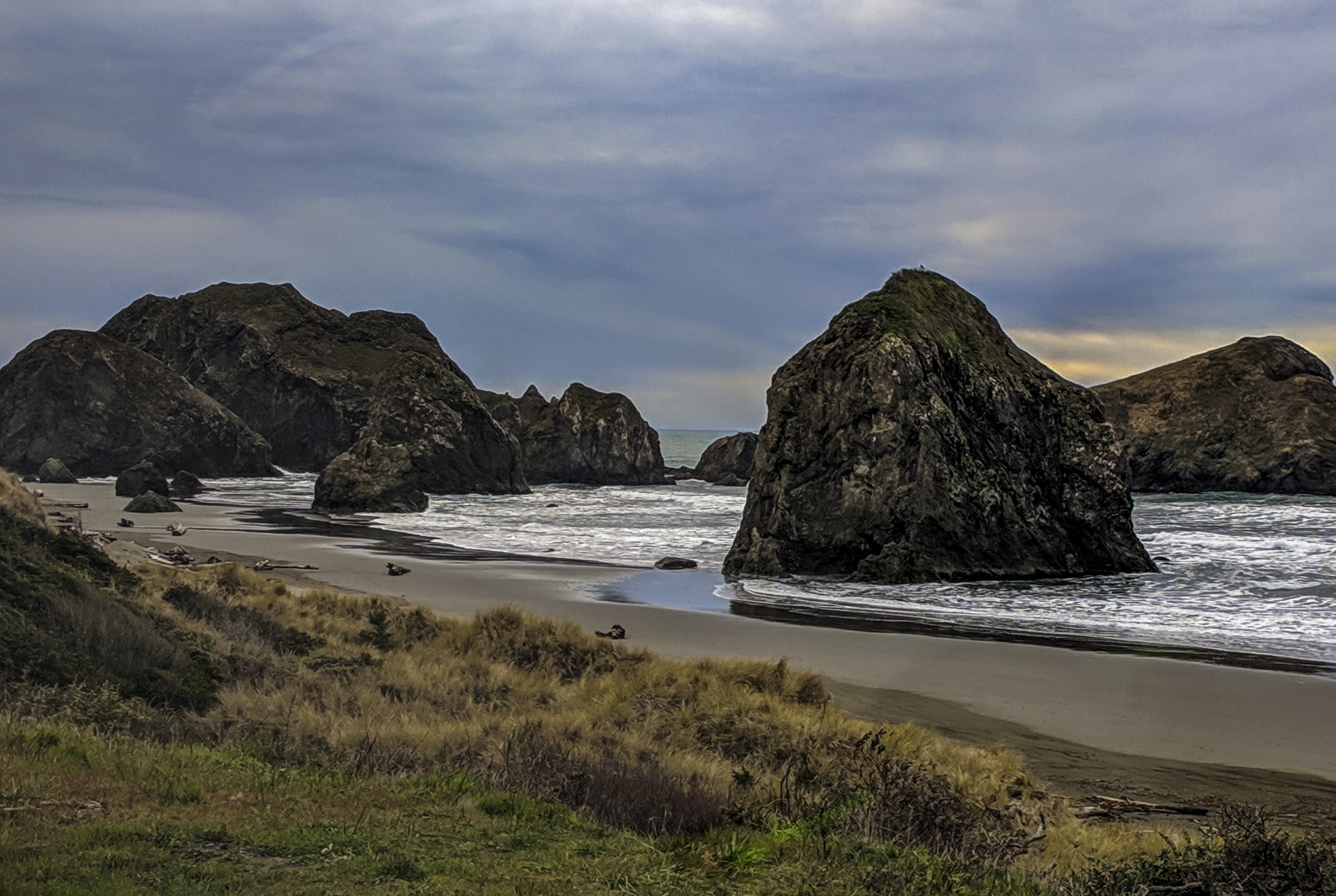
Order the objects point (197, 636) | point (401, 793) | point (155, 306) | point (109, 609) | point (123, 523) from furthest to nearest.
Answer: point (155, 306)
point (123, 523)
point (197, 636)
point (109, 609)
point (401, 793)

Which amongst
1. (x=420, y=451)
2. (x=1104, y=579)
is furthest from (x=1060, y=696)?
(x=420, y=451)

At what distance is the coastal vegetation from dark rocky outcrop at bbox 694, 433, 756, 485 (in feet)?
246

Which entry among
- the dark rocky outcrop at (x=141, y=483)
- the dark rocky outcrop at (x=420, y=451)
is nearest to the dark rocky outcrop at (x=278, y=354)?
the dark rocky outcrop at (x=420, y=451)

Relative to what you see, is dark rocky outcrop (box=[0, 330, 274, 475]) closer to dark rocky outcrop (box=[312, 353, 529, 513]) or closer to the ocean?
dark rocky outcrop (box=[312, 353, 529, 513])

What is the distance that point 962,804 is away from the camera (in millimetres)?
6891

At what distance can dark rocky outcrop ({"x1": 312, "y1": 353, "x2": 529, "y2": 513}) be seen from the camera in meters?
45.2

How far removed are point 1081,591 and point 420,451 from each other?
43142 mm

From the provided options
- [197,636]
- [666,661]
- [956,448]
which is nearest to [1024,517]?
[956,448]

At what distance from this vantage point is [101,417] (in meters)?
75.1

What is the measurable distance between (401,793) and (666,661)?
5936 mm

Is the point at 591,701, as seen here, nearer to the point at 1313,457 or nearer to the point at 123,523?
the point at 123,523

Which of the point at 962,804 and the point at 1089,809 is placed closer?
the point at 962,804

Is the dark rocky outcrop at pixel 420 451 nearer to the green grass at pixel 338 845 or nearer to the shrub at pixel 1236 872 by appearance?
the green grass at pixel 338 845

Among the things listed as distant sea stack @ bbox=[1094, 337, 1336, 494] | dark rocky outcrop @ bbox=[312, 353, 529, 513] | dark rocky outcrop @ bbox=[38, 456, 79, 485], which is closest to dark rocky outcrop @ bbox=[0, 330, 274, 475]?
dark rocky outcrop @ bbox=[38, 456, 79, 485]
